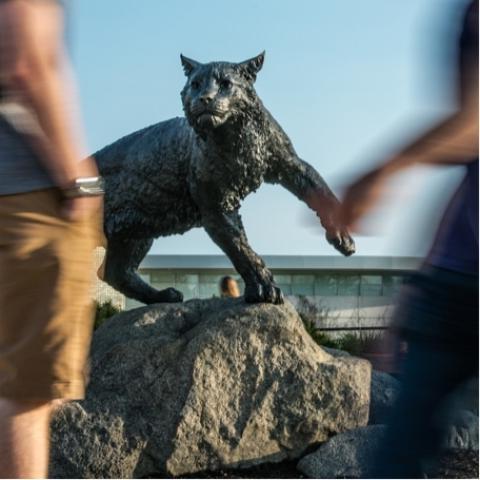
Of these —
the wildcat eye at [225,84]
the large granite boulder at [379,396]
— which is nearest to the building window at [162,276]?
the large granite boulder at [379,396]

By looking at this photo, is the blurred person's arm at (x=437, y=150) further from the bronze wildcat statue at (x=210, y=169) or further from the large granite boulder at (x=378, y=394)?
the large granite boulder at (x=378, y=394)

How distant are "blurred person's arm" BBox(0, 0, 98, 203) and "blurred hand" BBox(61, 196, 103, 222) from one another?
4 cm

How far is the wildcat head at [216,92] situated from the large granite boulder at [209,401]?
3.86 ft

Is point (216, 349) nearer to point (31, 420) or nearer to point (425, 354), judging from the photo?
point (31, 420)

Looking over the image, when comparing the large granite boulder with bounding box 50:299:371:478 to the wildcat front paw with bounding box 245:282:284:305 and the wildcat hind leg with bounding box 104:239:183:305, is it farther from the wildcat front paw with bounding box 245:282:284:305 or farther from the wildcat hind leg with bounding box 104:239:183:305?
the wildcat hind leg with bounding box 104:239:183:305

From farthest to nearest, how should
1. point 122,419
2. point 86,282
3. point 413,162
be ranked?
point 122,419 < point 86,282 < point 413,162

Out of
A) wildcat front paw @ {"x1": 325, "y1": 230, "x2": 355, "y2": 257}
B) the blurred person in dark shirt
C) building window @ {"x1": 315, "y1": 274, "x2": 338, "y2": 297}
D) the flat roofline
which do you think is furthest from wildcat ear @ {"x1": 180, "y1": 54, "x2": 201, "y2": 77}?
building window @ {"x1": 315, "y1": 274, "x2": 338, "y2": 297}

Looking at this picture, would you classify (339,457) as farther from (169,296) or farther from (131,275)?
(131,275)

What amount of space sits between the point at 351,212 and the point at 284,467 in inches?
167

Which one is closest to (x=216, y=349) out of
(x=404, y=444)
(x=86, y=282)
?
(x=86, y=282)

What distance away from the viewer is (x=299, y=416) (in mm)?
5598

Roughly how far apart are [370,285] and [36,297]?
25.1 metres

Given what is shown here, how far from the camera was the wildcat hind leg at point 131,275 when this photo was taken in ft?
21.7

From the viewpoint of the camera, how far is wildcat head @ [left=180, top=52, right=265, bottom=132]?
542cm
